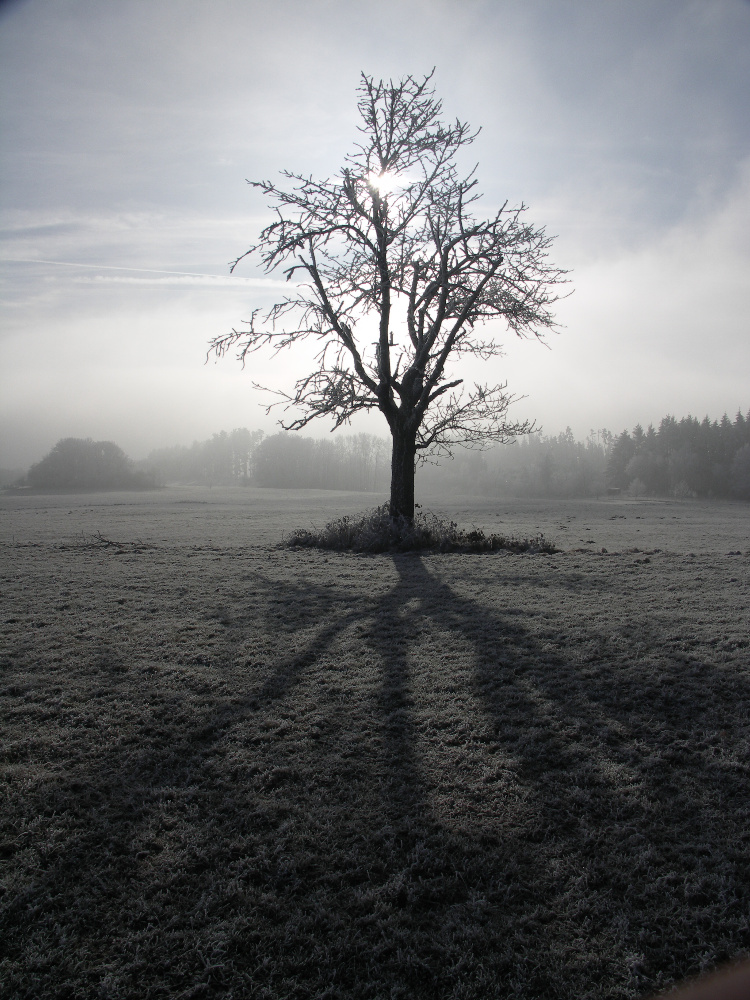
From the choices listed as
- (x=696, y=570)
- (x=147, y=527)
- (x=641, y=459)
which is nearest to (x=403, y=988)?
(x=696, y=570)

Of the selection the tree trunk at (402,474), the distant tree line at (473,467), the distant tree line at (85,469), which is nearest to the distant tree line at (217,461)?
the distant tree line at (473,467)

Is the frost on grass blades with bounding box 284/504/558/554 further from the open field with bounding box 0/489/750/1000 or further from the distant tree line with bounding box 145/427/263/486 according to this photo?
the distant tree line with bounding box 145/427/263/486

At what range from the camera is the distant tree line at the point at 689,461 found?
73250 millimetres

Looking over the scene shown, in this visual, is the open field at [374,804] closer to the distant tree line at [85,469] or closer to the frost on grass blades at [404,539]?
the frost on grass blades at [404,539]

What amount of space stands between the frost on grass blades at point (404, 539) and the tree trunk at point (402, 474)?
292 millimetres

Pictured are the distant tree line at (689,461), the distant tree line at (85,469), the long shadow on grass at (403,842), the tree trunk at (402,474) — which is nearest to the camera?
the long shadow on grass at (403,842)

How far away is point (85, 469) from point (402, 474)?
82.3 m

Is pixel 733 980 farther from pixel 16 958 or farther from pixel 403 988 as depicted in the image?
pixel 16 958

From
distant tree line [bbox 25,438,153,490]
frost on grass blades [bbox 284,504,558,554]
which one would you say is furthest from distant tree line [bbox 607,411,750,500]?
distant tree line [bbox 25,438,153,490]

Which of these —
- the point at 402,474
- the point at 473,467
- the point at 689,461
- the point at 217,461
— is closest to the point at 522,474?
the point at 473,467

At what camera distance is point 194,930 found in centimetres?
230

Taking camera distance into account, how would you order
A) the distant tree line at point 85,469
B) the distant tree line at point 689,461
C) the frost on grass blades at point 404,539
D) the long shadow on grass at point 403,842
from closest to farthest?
the long shadow on grass at point 403,842 < the frost on grass blades at point 404,539 < the distant tree line at point 689,461 < the distant tree line at point 85,469

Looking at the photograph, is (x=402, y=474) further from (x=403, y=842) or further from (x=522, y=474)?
(x=522, y=474)

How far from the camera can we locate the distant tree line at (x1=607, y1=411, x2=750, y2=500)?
73.2 meters
